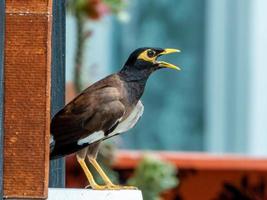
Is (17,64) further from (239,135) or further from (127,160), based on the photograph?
(239,135)

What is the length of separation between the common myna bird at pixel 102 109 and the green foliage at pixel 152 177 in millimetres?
2252

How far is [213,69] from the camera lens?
9609mm

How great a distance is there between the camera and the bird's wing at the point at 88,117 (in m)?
4.54

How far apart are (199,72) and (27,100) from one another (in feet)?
17.3

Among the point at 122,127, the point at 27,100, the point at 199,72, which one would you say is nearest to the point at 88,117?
the point at 122,127

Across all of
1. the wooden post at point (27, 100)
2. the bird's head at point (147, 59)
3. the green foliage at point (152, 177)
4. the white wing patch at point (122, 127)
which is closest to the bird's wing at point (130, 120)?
the white wing patch at point (122, 127)

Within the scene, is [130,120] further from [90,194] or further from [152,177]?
[152,177]

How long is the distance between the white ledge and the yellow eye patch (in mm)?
371

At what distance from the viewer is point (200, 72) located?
31.5ft

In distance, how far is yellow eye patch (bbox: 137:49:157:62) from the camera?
14.9 ft

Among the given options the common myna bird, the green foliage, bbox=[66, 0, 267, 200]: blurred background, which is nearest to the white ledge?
the common myna bird

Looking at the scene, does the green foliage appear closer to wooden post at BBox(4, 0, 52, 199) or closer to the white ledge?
the white ledge

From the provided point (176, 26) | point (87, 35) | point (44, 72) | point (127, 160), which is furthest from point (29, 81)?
point (176, 26)

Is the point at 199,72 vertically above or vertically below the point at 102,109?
below
